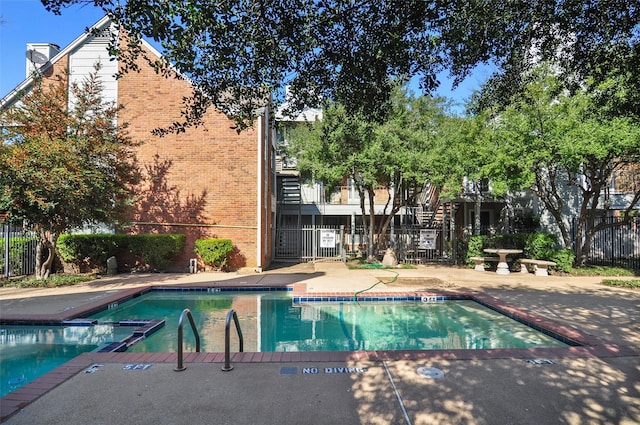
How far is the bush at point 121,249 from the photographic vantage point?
39.3 feet

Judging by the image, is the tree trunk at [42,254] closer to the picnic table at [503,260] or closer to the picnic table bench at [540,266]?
the picnic table at [503,260]

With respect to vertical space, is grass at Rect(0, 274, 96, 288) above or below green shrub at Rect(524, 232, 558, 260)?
below

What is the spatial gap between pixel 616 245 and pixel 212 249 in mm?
17560

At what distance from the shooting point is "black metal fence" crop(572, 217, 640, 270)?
581 inches

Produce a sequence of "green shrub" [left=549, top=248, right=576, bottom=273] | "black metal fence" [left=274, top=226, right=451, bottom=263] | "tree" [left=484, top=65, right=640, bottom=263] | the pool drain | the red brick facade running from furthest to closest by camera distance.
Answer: "black metal fence" [left=274, top=226, right=451, bottom=263]
the red brick facade
"green shrub" [left=549, top=248, right=576, bottom=273]
"tree" [left=484, top=65, right=640, bottom=263]
the pool drain

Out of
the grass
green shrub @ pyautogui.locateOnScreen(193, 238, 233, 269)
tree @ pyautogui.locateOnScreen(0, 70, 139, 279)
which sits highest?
tree @ pyautogui.locateOnScreen(0, 70, 139, 279)

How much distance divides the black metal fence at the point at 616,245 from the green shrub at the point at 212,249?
14810 millimetres

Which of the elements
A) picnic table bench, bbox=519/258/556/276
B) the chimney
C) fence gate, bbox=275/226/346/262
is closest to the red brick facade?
the chimney

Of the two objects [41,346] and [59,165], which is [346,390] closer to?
[41,346]

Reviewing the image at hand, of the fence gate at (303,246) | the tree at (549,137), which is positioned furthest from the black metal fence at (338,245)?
the tree at (549,137)

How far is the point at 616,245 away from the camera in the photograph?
15750 millimetres

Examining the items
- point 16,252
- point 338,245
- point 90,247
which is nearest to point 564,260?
point 338,245

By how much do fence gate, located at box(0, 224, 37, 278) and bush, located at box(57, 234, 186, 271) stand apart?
0.95 meters

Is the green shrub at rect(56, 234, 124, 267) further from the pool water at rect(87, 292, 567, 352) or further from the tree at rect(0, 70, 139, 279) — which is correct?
the pool water at rect(87, 292, 567, 352)
